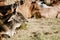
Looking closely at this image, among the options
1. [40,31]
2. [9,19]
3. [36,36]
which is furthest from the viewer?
[40,31]

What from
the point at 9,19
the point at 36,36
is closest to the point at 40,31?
the point at 36,36

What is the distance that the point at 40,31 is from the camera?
6.93m

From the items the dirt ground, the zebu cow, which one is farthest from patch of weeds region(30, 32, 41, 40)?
the zebu cow

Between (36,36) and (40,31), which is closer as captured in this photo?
(36,36)

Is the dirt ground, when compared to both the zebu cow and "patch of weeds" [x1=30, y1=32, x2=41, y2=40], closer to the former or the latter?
"patch of weeds" [x1=30, y1=32, x2=41, y2=40]

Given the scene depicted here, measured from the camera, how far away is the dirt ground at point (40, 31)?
252 inches

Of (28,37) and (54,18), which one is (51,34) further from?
(54,18)

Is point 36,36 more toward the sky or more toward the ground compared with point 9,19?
more toward the ground

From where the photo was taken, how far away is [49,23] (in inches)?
310

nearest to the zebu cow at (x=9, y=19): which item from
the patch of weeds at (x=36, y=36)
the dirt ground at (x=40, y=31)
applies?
the dirt ground at (x=40, y=31)

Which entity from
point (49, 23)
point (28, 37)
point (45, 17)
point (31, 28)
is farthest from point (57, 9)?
point (28, 37)

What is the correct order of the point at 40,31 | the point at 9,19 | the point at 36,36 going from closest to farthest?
the point at 36,36, the point at 9,19, the point at 40,31

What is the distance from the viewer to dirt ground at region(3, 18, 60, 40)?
21.0ft

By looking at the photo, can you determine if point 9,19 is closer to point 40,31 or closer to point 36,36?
point 36,36
